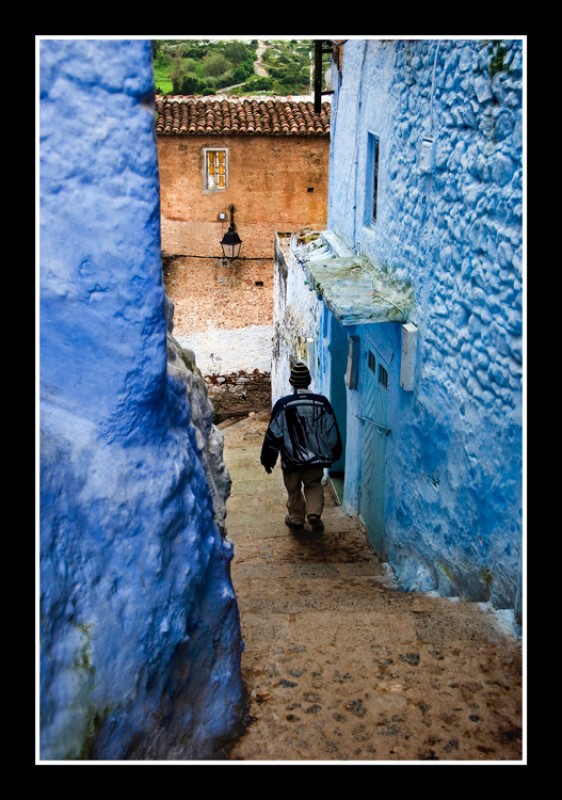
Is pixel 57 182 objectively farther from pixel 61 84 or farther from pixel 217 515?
pixel 217 515

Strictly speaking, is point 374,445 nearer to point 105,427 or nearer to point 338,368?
point 338,368

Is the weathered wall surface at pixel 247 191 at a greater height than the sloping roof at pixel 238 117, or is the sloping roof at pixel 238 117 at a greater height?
the sloping roof at pixel 238 117

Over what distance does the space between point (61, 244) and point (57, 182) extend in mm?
212

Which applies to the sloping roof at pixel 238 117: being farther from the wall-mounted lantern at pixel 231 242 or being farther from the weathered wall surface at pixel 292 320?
the weathered wall surface at pixel 292 320

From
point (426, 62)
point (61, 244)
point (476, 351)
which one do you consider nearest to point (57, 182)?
point (61, 244)

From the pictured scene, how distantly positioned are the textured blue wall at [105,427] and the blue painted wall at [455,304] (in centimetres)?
237

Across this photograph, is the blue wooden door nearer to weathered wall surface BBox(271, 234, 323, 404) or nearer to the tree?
weathered wall surface BBox(271, 234, 323, 404)

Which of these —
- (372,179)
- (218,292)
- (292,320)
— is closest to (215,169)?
(218,292)

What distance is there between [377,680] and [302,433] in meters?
3.85

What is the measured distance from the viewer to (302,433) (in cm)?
816

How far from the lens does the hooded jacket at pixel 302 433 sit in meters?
8.03

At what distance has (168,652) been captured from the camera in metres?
3.43

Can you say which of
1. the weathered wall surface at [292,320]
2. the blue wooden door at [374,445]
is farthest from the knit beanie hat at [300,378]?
the weathered wall surface at [292,320]

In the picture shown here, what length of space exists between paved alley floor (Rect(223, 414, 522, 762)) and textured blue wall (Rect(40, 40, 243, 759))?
921 millimetres
